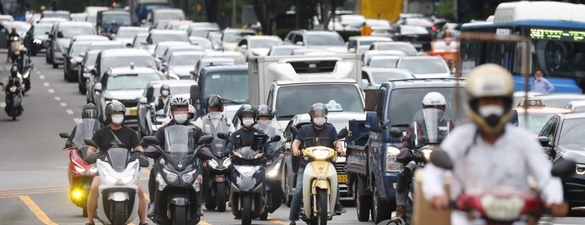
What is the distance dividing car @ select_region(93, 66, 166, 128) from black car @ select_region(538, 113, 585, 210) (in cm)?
1655

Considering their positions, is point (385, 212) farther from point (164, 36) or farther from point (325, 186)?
point (164, 36)

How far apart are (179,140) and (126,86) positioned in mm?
21309

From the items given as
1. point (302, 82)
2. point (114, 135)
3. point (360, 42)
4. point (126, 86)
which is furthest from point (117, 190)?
point (360, 42)

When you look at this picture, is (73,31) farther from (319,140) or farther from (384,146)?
(319,140)

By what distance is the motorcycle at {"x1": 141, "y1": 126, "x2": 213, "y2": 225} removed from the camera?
47.3 ft

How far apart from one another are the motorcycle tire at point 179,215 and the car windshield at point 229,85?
13.1 meters

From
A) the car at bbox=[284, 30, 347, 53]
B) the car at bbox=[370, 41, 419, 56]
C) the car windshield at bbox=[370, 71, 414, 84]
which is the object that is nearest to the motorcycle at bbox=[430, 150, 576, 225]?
the car windshield at bbox=[370, 71, 414, 84]

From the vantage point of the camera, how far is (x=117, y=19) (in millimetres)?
76125

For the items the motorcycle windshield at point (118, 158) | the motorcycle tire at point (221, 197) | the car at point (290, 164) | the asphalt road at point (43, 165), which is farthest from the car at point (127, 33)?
the motorcycle windshield at point (118, 158)

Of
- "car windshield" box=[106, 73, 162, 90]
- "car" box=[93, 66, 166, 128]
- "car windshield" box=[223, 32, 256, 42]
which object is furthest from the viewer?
"car windshield" box=[223, 32, 256, 42]

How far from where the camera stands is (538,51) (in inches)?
1420

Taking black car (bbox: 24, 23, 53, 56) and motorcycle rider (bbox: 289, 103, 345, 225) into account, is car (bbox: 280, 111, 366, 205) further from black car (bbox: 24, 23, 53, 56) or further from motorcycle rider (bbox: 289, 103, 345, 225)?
black car (bbox: 24, 23, 53, 56)

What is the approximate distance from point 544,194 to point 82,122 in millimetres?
10575

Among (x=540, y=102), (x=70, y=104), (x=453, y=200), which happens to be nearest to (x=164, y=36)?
(x=70, y=104)
